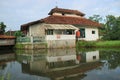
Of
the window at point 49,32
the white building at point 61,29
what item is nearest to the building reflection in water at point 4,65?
the white building at point 61,29

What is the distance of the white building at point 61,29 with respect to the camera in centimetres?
2735

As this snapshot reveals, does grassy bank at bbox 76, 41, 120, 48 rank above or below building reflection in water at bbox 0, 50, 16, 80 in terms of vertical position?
above

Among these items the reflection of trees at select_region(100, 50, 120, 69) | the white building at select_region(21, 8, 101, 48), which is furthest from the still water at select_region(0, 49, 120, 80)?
the white building at select_region(21, 8, 101, 48)

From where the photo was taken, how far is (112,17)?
52.8 meters

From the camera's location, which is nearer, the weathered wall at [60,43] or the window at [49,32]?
the weathered wall at [60,43]

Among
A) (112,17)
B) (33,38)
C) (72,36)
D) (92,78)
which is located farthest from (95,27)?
(92,78)

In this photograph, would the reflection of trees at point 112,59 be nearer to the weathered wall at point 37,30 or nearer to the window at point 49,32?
the window at point 49,32

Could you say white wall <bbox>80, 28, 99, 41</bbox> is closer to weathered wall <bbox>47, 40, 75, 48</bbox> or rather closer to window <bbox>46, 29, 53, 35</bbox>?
weathered wall <bbox>47, 40, 75, 48</bbox>

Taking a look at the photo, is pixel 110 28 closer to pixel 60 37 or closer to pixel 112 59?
pixel 60 37

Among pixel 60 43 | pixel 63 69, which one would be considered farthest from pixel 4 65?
pixel 60 43

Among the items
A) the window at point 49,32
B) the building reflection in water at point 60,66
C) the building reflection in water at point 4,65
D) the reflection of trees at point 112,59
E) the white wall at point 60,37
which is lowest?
the building reflection in water at point 4,65

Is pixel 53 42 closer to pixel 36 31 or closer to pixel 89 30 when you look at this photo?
pixel 36 31

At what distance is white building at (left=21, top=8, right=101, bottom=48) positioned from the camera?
27.4 metres

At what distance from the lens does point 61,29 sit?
2844cm
